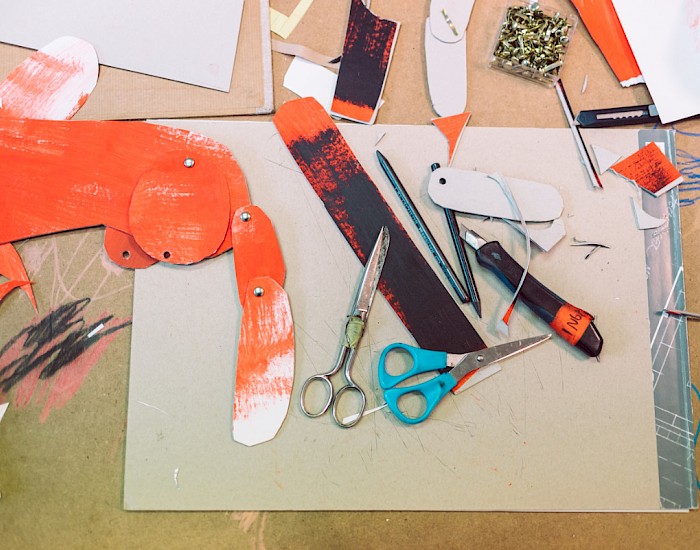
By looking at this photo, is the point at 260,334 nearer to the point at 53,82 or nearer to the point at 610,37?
the point at 53,82

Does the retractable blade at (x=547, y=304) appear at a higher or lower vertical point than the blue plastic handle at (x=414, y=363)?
higher

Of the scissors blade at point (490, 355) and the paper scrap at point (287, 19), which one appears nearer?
the scissors blade at point (490, 355)

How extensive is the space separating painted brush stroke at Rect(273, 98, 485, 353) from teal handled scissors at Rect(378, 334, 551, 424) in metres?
0.02

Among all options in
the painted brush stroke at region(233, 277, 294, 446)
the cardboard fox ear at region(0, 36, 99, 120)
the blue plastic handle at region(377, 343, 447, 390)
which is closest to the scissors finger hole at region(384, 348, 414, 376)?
the blue plastic handle at region(377, 343, 447, 390)

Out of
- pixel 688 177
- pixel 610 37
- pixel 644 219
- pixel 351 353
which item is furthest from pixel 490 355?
pixel 610 37

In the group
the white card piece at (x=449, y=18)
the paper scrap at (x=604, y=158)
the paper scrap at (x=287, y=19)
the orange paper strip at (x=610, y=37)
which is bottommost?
the paper scrap at (x=604, y=158)

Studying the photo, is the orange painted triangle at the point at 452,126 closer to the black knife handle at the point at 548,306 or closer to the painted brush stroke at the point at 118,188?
the black knife handle at the point at 548,306

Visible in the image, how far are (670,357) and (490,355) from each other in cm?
25

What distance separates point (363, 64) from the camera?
29.3 inches

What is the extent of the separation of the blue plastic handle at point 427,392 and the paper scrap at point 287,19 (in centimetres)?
53

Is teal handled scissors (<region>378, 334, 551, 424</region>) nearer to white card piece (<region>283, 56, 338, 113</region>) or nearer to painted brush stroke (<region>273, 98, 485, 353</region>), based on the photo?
painted brush stroke (<region>273, 98, 485, 353</region>)

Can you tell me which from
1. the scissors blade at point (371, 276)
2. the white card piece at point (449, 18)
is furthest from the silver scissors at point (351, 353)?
the white card piece at point (449, 18)

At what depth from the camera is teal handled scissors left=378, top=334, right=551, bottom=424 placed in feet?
2.14

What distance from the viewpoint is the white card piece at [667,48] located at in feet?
2.43
